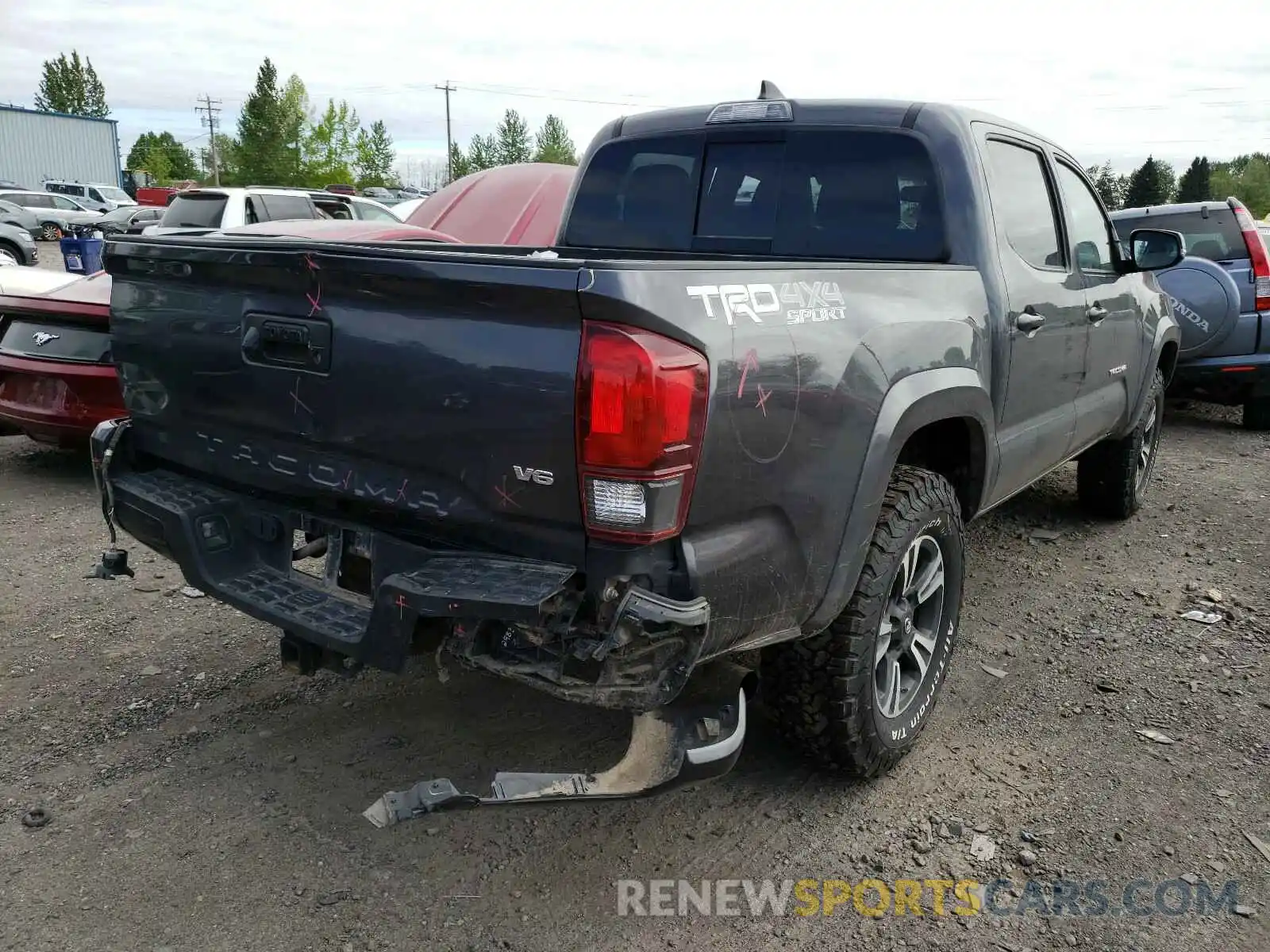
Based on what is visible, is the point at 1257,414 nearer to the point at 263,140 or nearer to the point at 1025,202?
the point at 1025,202

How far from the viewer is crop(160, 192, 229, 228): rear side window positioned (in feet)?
41.0

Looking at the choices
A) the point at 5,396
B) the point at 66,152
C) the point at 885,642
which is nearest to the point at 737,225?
the point at 885,642

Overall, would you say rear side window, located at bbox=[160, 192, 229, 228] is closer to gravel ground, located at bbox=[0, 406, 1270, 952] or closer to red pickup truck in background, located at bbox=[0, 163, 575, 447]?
red pickup truck in background, located at bbox=[0, 163, 575, 447]

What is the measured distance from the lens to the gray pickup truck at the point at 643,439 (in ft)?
7.11

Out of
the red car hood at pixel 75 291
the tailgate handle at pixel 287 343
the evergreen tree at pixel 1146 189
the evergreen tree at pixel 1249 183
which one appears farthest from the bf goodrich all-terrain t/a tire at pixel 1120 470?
the evergreen tree at pixel 1249 183

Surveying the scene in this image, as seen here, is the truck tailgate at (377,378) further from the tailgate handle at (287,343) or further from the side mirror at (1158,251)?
the side mirror at (1158,251)

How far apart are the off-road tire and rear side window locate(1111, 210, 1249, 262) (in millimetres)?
1209

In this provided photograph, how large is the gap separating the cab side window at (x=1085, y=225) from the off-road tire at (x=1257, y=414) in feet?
14.7

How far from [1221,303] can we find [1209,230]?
39.8 inches

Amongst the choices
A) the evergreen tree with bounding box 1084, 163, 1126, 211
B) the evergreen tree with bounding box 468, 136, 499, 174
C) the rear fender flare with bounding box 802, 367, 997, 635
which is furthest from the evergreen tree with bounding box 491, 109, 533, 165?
the rear fender flare with bounding box 802, 367, 997, 635

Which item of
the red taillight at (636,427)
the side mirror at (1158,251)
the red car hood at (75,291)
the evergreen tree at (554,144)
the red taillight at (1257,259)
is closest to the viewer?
the red taillight at (636,427)

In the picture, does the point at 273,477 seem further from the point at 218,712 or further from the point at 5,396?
the point at 5,396

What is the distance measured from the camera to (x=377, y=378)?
2418mm

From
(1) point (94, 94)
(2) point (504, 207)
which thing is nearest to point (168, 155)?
(1) point (94, 94)
